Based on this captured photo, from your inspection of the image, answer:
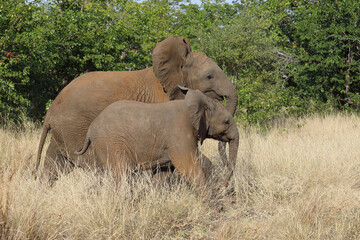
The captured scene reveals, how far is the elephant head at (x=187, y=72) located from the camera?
625 cm

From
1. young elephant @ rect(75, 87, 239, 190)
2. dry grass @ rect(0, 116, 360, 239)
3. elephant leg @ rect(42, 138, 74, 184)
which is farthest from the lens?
elephant leg @ rect(42, 138, 74, 184)

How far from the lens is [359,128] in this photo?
11078 millimetres

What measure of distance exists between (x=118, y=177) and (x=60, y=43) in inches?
273

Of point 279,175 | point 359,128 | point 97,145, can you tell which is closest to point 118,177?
point 97,145

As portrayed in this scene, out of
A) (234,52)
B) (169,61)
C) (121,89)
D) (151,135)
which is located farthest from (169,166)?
(234,52)

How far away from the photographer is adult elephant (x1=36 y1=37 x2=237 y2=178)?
5875mm

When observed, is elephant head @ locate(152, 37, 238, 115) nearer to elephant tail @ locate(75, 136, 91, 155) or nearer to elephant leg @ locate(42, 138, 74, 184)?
elephant tail @ locate(75, 136, 91, 155)

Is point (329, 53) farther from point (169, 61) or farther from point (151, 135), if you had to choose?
point (151, 135)

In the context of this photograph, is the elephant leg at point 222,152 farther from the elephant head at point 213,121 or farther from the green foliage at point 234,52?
the green foliage at point 234,52

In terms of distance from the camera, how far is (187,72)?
6465mm

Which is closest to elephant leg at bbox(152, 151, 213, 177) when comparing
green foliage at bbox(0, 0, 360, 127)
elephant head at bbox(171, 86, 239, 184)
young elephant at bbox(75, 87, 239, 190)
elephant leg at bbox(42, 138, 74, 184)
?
young elephant at bbox(75, 87, 239, 190)

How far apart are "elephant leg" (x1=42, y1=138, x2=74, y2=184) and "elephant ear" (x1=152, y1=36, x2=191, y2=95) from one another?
1703 mm

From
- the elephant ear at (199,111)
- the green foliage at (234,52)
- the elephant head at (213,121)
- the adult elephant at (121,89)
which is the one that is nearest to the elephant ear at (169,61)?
the adult elephant at (121,89)

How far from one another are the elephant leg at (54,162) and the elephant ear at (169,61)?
1703 mm
